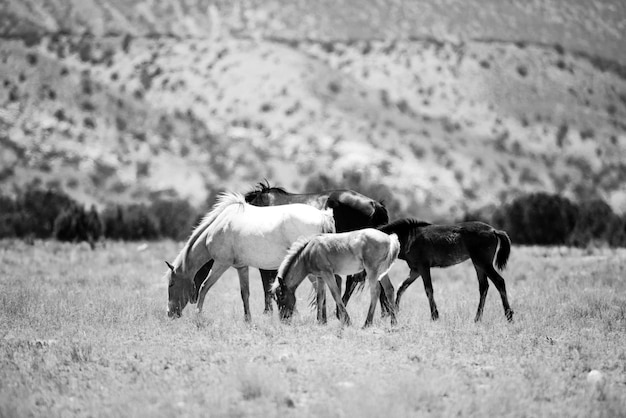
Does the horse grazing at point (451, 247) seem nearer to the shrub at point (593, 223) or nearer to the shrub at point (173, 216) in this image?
the shrub at point (593, 223)

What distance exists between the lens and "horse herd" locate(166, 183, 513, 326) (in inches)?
435

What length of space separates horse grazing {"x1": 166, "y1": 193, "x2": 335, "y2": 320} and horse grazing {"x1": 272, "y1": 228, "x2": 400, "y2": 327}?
0.76 meters

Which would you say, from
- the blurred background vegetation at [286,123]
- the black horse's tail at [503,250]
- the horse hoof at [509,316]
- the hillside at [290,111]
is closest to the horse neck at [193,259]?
the black horse's tail at [503,250]

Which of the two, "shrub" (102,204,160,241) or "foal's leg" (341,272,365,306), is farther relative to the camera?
"shrub" (102,204,160,241)

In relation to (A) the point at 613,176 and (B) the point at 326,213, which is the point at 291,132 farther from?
(B) the point at 326,213

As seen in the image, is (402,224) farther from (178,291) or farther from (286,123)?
(286,123)

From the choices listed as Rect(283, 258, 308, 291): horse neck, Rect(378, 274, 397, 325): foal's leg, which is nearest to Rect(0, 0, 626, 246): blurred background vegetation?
Rect(378, 274, 397, 325): foal's leg

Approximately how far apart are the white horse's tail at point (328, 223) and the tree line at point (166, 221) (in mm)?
19551

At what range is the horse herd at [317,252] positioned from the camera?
1105 centimetres

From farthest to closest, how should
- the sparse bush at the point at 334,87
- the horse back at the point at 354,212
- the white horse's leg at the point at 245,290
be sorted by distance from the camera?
the sparse bush at the point at 334,87, the horse back at the point at 354,212, the white horse's leg at the point at 245,290

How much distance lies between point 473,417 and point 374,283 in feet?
13.3

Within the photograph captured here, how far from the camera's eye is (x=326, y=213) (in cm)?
1251

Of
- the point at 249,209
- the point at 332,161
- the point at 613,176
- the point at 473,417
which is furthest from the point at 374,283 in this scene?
the point at 613,176

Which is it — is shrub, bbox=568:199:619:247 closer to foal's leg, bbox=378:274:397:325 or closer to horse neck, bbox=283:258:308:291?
foal's leg, bbox=378:274:397:325
